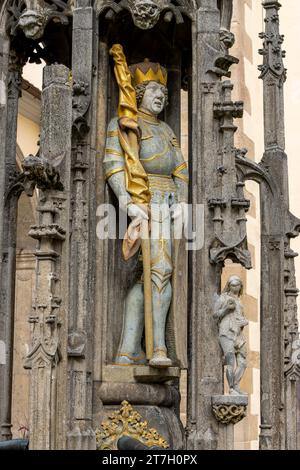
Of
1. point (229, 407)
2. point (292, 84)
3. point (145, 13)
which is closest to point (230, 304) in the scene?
point (229, 407)

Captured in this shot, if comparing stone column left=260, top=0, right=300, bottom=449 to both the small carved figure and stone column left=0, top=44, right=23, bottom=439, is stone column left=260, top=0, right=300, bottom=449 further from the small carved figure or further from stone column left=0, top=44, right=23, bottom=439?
stone column left=0, top=44, right=23, bottom=439

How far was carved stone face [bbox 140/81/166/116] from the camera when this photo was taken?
8602 mm

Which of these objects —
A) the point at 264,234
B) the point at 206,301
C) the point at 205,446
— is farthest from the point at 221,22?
the point at 205,446

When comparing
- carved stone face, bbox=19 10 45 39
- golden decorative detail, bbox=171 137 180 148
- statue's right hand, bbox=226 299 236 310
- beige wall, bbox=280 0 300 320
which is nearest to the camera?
statue's right hand, bbox=226 299 236 310

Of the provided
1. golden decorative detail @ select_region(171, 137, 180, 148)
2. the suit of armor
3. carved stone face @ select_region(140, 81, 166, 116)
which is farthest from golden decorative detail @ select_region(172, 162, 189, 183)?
carved stone face @ select_region(140, 81, 166, 116)

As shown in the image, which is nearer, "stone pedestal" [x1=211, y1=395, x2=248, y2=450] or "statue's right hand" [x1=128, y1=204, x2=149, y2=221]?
"stone pedestal" [x1=211, y1=395, x2=248, y2=450]

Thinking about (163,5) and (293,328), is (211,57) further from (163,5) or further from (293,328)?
(293,328)

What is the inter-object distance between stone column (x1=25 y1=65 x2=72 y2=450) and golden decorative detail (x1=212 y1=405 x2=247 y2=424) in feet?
3.39

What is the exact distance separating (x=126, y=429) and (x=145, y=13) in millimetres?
2959

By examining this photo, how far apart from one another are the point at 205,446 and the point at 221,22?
3.27 m

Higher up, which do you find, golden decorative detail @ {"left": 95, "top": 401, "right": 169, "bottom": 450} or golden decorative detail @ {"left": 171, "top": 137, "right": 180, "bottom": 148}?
golden decorative detail @ {"left": 171, "top": 137, "right": 180, "bottom": 148}

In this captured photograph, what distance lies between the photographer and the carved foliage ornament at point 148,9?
8.25 meters

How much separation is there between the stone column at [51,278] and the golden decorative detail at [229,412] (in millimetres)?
1033

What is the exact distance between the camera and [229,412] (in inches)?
302
